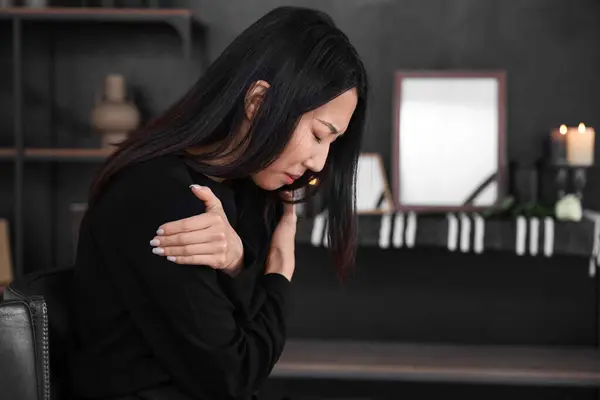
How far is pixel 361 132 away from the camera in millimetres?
1558

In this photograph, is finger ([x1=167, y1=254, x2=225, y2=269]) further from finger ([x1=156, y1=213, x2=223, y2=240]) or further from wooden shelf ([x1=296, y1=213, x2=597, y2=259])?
wooden shelf ([x1=296, y1=213, x2=597, y2=259])

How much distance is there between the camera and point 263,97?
1.31 metres

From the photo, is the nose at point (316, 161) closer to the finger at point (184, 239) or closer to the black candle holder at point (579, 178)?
the finger at point (184, 239)

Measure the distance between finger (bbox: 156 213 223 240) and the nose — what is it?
0.63 feet

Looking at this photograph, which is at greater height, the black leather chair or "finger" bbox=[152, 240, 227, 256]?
"finger" bbox=[152, 240, 227, 256]

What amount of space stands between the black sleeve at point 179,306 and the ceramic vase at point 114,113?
5.52 ft

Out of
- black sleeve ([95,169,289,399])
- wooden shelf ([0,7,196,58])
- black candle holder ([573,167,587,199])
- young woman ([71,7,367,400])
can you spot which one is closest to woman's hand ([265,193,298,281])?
young woman ([71,7,367,400])

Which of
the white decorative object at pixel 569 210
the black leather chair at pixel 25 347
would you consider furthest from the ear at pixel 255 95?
the white decorative object at pixel 569 210

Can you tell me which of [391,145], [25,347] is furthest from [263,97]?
[391,145]

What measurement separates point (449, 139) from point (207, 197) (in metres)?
1.83

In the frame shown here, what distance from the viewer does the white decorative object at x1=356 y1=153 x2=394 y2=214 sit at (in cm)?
303

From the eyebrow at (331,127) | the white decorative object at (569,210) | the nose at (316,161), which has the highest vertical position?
the eyebrow at (331,127)

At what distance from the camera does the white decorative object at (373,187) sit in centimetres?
303

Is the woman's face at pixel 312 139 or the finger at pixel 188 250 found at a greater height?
the woman's face at pixel 312 139
